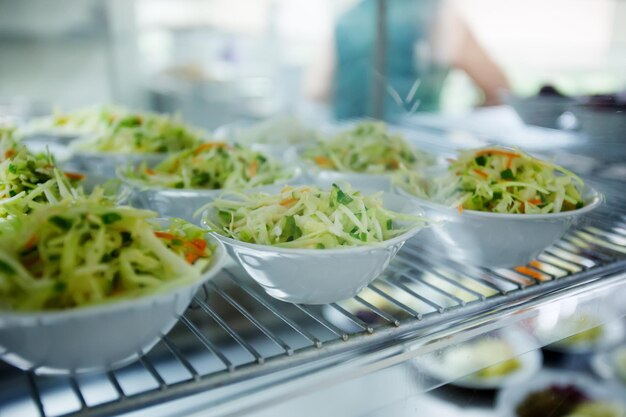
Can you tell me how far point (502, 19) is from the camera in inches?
63.1

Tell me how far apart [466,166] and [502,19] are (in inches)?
28.0

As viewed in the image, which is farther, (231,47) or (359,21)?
(231,47)

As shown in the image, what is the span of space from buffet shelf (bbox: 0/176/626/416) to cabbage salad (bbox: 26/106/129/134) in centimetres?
88

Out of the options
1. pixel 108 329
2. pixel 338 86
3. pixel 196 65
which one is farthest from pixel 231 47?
pixel 108 329

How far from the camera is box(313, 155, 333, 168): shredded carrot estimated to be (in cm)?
130

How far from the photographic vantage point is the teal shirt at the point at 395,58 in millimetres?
1834

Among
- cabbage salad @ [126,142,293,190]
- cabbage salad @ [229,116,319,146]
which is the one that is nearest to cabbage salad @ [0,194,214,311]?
cabbage salad @ [126,142,293,190]

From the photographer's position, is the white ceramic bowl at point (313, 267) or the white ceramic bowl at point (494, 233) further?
the white ceramic bowl at point (494, 233)

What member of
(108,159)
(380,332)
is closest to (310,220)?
(380,332)

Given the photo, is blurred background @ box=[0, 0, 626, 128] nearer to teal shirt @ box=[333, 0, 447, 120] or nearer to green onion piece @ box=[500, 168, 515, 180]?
teal shirt @ box=[333, 0, 447, 120]

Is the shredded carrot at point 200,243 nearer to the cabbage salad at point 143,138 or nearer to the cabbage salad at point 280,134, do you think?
the cabbage salad at point 143,138

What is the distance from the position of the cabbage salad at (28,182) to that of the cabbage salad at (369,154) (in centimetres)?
54

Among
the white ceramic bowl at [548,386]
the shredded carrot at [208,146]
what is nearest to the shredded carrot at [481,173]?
the shredded carrot at [208,146]

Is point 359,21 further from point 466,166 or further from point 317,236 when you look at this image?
point 317,236
